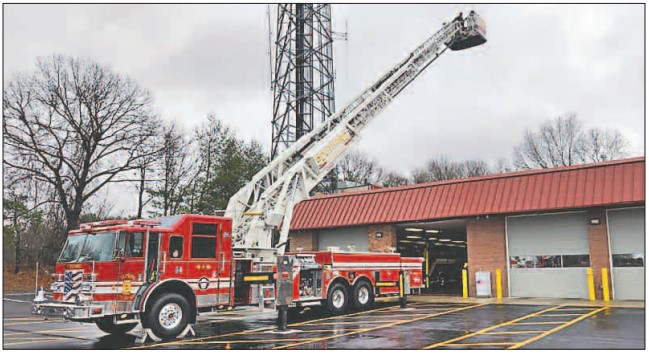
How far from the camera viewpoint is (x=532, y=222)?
2159 cm

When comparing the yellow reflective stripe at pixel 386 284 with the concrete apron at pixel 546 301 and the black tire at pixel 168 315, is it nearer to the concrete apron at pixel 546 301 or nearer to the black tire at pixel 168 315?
the concrete apron at pixel 546 301

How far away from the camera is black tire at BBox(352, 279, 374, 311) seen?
17547mm

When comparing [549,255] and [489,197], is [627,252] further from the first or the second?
[489,197]

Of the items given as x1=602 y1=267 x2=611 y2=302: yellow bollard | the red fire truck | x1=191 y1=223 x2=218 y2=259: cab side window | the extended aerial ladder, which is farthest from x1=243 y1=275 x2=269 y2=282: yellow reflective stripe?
x1=602 y1=267 x2=611 y2=302: yellow bollard

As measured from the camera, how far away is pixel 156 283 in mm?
11922

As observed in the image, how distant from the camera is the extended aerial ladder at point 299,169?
15695mm

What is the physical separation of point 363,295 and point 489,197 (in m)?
7.15

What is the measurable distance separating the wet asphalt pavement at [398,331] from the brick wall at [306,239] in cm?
1052

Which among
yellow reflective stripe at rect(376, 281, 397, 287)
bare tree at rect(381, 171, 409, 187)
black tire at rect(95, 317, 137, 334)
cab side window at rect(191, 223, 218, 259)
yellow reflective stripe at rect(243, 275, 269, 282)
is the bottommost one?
black tire at rect(95, 317, 137, 334)

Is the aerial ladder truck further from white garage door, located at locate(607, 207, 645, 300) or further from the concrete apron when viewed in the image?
white garage door, located at locate(607, 207, 645, 300)

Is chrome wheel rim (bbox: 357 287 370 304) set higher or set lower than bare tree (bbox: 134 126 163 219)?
lower

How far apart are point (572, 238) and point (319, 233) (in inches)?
485

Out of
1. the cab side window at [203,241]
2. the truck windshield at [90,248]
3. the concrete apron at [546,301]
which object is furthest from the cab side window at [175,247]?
the concrete apron at [546,301]

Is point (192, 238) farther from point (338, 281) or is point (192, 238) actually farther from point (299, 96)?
point (299, 96)
